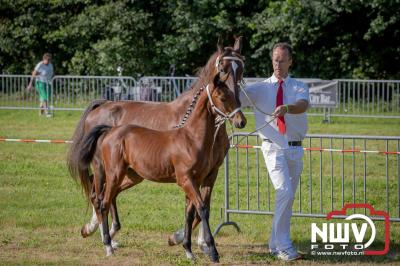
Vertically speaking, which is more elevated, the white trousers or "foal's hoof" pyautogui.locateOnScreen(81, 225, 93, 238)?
the white trousers

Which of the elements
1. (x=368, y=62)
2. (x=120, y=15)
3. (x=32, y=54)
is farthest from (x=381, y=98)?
(x=32, y=54)

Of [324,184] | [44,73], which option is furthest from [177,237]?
[44,73]

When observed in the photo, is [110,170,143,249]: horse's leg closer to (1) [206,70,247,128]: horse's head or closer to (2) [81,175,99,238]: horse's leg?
(2) [81,175,99,238]: horse's leg

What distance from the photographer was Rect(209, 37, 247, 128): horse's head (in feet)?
27.6

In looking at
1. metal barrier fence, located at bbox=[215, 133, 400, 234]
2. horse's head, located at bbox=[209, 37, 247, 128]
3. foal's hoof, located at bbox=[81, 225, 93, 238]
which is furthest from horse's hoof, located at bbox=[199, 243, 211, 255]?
horse's head, located at bbox=[209, 37, 247, 128]

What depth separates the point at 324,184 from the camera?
1420 centimetres

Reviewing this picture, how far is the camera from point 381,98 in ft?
82.8

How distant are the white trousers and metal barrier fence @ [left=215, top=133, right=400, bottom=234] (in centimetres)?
127

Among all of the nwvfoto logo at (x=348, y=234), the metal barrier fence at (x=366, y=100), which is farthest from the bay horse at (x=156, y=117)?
the metal barrier fence at (x=366, y=100)

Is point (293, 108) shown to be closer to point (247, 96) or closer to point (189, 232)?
point (247, 96)

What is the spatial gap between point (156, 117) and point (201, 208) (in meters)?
1.99

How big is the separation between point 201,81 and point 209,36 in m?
21.0

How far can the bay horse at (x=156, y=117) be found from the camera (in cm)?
888

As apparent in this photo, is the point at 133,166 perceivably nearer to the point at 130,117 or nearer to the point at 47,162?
the point at 130,117
